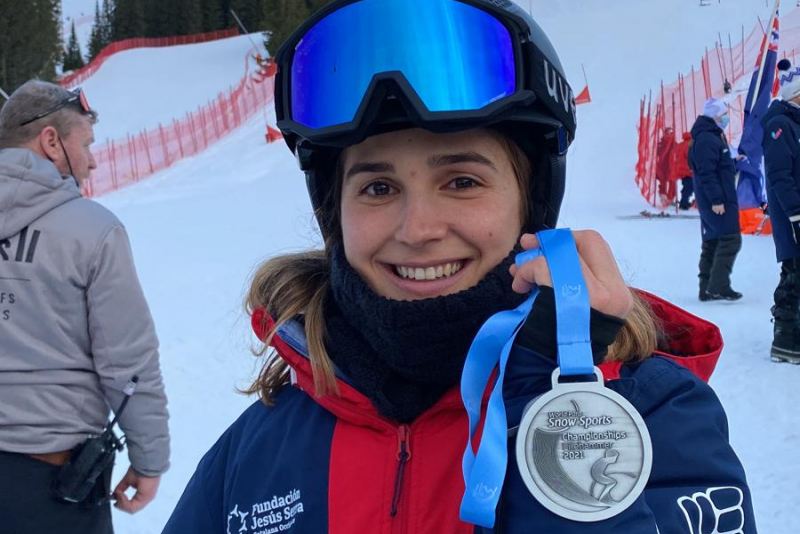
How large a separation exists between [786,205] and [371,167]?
191 inches

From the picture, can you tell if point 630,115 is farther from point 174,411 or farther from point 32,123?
point 32,123

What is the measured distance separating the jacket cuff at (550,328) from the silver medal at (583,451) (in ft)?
0.19

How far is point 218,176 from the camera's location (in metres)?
21.4

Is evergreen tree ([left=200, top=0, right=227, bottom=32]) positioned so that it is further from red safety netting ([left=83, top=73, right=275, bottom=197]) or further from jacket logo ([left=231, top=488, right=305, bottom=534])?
jacket logo ([left=231, top=488, right=305, bottom=534])

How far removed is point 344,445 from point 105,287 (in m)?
1.21

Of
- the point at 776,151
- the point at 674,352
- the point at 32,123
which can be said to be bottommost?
the point at 776,151

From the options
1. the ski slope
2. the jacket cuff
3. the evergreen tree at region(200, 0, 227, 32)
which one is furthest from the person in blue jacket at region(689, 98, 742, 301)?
the evergreen tree at region(200, 0, 227, 32)

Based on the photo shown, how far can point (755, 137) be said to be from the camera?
10672mm

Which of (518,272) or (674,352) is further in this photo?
(674,352)

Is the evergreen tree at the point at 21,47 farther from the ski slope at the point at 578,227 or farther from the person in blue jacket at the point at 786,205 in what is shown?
the person in blue jacket at the point at 786,205

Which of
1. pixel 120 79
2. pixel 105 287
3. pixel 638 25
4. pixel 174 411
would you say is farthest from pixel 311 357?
pixel 120 79

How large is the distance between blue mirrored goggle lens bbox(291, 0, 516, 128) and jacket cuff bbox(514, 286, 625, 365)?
488 mm

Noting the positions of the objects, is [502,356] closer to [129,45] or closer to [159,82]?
[159,82]

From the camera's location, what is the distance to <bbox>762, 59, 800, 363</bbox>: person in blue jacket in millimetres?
5438
